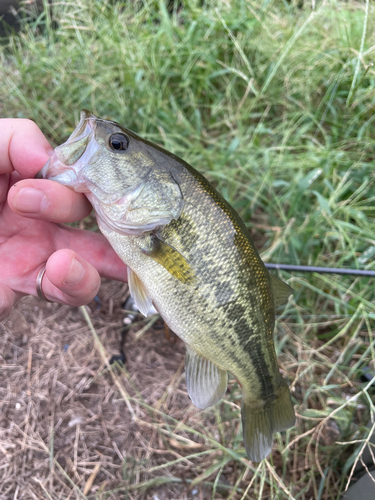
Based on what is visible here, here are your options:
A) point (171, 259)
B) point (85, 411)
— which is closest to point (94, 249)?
point (171, 259)

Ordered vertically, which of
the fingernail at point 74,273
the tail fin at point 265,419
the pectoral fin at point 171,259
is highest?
the pectoral fin at point 171,259

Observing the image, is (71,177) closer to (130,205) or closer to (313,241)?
(130,205)

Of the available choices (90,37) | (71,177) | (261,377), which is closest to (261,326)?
(261,377)

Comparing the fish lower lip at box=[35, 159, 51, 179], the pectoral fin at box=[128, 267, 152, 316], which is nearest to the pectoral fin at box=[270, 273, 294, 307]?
the pectoral fin at box=[128, 267, 152, 316]

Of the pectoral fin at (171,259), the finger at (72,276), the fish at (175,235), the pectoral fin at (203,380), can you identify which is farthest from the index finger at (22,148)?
the pectoral fin at (203,380)

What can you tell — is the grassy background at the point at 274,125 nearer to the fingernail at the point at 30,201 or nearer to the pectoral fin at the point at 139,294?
the pectoral fin at the point at 139,294
